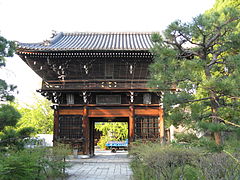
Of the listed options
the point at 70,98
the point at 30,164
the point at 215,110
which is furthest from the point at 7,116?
the point at 70,98

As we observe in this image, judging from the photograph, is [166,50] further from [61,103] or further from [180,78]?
[61,103]

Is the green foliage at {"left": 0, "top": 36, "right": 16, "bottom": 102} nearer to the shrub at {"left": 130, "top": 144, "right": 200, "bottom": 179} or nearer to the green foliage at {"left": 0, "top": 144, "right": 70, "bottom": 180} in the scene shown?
the green foliage at {"left": 0, "top": 144, "right": 70, "bottom": 180}

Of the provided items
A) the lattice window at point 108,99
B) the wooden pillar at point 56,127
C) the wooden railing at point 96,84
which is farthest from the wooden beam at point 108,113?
the wooden pillar at point 56,127

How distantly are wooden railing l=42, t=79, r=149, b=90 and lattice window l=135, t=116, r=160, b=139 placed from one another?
2.19 meters

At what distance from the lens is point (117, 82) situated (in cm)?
1431

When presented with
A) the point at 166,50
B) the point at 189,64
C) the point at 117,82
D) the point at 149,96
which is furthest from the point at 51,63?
the point at 189,64

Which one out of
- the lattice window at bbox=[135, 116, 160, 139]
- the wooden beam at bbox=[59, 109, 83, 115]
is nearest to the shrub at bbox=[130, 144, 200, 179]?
the lattice window at bbox=[135, 116, 160, 139]

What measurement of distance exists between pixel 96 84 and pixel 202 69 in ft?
25.5

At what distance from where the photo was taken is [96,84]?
555 inches

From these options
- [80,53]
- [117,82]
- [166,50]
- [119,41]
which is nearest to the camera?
[166,50]

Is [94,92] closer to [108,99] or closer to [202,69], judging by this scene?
[108,99]

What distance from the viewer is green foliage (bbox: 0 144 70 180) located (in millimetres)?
4677

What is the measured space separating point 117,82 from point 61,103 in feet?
13.5

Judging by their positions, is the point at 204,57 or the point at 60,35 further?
the point at 60,35
